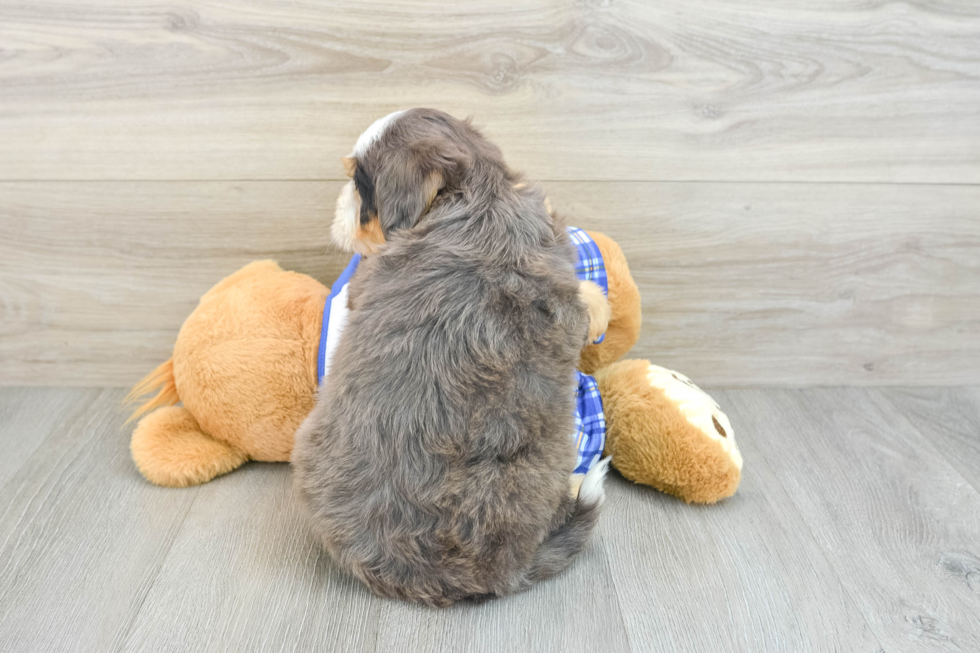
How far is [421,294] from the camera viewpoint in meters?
0.72

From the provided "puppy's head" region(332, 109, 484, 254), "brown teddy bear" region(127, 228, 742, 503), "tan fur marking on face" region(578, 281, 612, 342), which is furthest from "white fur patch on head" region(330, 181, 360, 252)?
"tan fur marking on face" region(578, 281, 612, 342)

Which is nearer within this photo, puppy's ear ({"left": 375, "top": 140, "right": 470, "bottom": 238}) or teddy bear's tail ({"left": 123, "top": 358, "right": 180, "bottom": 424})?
puppy's ear ({"left": 375, "top": 140, "right": 470, "bottom": 238})

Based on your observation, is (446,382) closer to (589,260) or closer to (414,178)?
(414,178)

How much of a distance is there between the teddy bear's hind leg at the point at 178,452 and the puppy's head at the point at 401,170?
1.39 feet

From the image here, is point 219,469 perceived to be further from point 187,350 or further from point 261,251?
point 261,251

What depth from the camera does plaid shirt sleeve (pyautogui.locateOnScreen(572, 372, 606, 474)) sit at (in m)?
0.91

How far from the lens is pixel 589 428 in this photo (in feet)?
3.00

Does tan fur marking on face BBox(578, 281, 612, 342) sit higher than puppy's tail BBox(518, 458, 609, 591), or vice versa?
tan fur marking on face BBox(578, 281, 612, 342)

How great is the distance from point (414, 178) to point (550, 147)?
0.42m

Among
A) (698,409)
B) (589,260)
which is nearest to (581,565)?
(698,409)

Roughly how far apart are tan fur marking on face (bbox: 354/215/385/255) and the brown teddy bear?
129 millimetres

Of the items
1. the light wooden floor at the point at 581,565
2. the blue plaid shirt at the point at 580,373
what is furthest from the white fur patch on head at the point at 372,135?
the light wooden floor at the point at 581,565

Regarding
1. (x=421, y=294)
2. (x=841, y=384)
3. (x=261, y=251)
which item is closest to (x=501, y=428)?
(x=421, y=294)

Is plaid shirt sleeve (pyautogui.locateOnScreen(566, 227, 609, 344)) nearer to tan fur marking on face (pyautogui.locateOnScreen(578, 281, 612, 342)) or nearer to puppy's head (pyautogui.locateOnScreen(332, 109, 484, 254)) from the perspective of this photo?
tan fur marking on face (pyautogui.locateOnScreen(578, 281, 612, 342))
